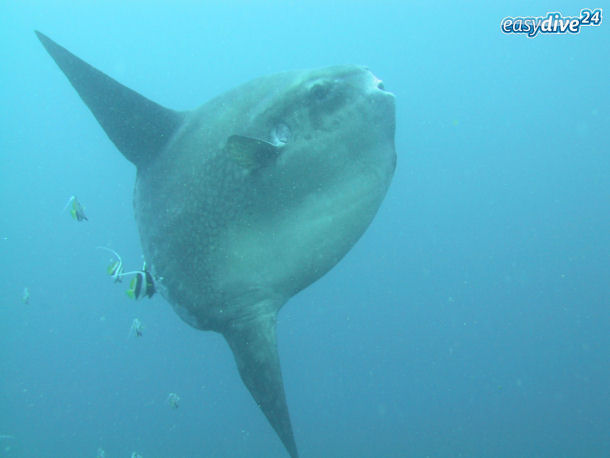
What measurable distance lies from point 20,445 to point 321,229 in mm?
31109

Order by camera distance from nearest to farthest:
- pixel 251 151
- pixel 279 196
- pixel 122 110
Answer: pixel 251 151
pixel 279 196
pixel 122 110

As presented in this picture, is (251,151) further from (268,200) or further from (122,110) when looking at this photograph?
(122,110)

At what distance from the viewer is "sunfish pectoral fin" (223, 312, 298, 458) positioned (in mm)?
2721

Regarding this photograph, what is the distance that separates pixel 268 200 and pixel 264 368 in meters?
0.98

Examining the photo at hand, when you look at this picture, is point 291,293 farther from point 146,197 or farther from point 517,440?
point 517,440

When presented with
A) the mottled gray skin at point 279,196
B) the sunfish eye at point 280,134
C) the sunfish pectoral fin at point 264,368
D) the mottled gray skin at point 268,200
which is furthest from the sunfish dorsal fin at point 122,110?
the sunfish pectoral fin at point 264,368

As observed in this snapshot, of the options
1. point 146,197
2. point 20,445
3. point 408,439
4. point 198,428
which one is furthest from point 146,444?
point 146,197

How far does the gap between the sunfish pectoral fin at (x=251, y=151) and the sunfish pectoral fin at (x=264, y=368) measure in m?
0.90

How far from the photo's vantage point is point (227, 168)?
2.84m

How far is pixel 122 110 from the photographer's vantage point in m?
3.24

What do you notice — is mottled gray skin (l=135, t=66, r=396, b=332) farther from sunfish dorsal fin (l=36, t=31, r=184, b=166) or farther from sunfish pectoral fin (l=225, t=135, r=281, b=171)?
sunfish dorsal fin (l=36, t=31, r=184, b=166)

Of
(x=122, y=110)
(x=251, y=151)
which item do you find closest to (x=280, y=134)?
(x=251, y=151)

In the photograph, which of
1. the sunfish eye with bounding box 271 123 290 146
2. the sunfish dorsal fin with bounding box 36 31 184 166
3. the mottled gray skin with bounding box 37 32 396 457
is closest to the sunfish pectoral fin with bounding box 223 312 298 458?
the mottled gray skin with bounding box 37 32 396 457

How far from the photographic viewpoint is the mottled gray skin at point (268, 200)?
2.62 m
